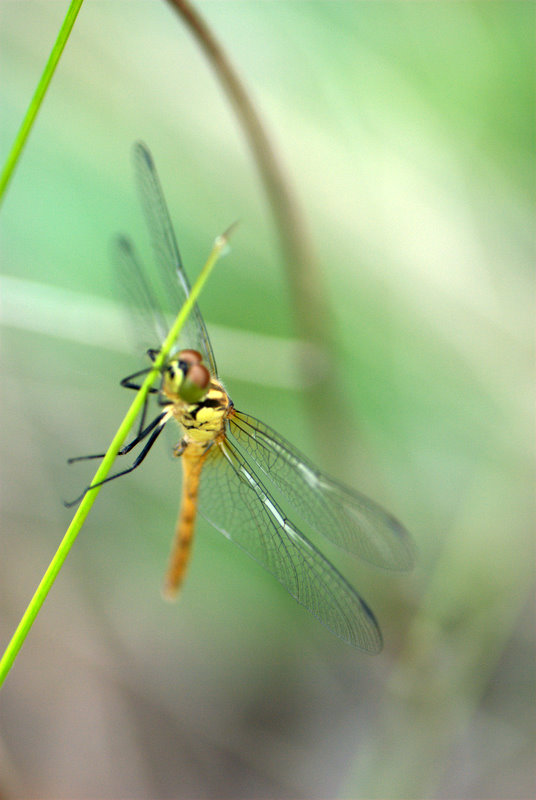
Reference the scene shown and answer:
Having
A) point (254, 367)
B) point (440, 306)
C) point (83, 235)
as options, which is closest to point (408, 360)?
point (440, 306)


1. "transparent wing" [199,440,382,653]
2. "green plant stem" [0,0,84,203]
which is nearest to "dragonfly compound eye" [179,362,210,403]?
"transparent wing" [199,440,382,653]

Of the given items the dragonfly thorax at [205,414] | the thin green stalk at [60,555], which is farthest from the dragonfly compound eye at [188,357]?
the thin green stalk at [60,555]

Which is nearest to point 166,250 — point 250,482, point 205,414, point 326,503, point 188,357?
point 188,357

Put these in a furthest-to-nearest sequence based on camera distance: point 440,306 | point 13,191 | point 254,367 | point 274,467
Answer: point 440,306 < point 13,191 < point 254,367 < point 274,467

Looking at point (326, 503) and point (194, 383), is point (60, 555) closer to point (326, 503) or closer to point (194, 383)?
point (194, 383)

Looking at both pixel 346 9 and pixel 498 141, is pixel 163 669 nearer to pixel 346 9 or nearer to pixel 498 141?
pixel 498 141

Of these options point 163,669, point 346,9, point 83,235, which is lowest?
point 163,669

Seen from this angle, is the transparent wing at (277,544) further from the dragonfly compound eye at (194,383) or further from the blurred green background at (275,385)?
the blurred green background at (275,385)
